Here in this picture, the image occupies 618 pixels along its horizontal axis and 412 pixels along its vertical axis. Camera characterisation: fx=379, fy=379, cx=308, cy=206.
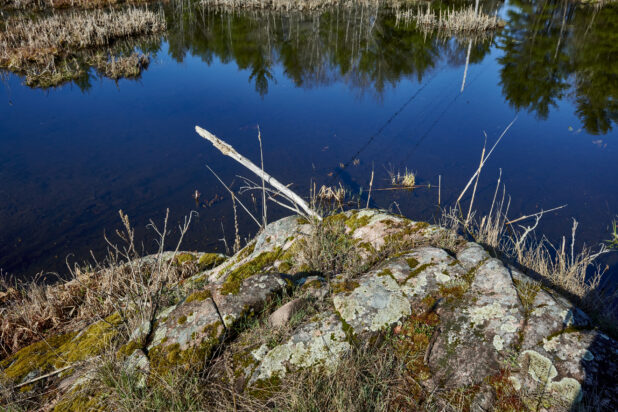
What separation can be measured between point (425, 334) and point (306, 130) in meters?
9.47

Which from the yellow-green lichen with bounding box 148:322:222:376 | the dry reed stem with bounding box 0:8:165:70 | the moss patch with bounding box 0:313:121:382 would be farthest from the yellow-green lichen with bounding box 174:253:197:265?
the dry reed stem with bounding box 0:8:165:70

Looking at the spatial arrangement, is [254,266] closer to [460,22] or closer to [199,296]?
[199,296]

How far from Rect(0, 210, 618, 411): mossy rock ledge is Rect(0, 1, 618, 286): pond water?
423cm

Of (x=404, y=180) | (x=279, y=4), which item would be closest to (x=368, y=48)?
(x=279, y=4)

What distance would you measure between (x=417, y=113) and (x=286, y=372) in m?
11.5

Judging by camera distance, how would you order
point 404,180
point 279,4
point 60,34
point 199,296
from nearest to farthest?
point 199,296, point 404,180, point 60,34, point 279,4

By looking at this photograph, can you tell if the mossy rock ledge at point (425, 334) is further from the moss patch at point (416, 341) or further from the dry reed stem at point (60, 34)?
the dry reed stem at point (60, 34)

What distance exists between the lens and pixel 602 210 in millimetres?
8188

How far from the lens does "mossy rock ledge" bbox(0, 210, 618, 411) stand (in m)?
2.45

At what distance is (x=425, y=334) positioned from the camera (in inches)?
113

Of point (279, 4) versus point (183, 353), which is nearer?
point (183, 353)

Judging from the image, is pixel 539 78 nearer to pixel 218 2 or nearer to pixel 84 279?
pixel 84 279

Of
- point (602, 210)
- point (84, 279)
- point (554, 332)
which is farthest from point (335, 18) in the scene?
point (554, 332)

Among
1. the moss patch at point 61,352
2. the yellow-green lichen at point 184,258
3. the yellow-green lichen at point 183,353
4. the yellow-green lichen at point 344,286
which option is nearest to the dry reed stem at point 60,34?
the yellow-green lichen at point 184,258
